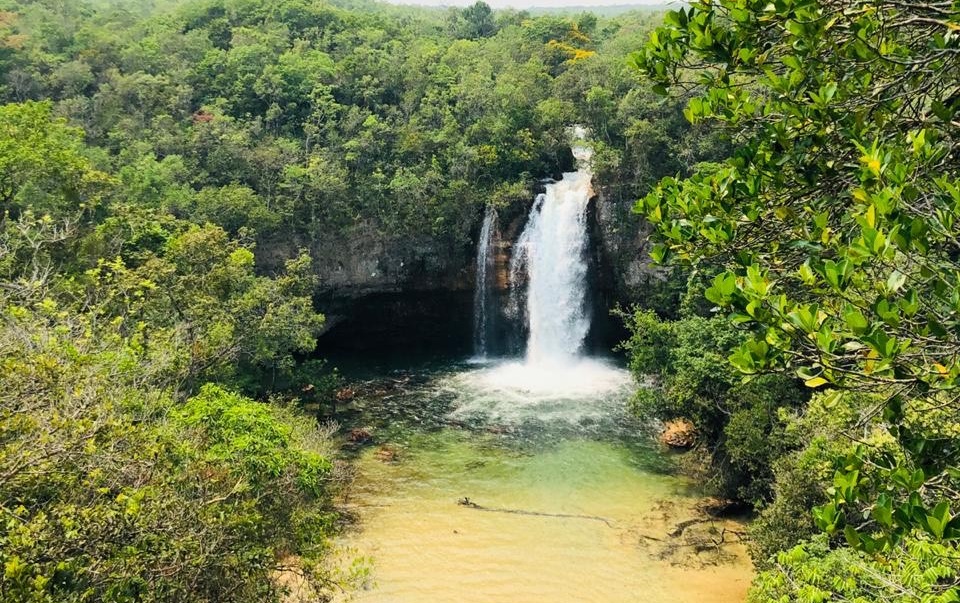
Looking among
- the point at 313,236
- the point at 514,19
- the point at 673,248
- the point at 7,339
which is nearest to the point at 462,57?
the point at 313,236

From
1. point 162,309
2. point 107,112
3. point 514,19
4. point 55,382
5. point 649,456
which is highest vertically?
point 514,19

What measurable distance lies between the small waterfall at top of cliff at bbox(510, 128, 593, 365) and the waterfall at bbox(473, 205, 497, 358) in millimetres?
1045

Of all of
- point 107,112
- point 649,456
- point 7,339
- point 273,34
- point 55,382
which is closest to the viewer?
point 55,382

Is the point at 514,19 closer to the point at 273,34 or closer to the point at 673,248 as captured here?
the point at 273,34

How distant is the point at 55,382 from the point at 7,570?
2.45 meters

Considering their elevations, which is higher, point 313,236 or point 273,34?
point 273,34

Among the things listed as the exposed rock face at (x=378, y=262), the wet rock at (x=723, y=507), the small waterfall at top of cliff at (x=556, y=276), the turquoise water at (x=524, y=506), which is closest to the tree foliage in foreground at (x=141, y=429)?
the turquoise water at (x=524, y=506)

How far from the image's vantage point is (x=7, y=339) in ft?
23.7

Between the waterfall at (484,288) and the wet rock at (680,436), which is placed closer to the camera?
the wet rock at (680,436)

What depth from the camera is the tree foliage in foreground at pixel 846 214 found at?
260 centimetres

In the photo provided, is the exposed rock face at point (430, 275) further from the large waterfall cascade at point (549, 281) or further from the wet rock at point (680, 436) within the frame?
the wet rock at point (680, 436)

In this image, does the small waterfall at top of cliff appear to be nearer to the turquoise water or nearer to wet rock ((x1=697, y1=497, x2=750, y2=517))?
the turquoise water

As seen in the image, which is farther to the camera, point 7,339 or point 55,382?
point 7,339

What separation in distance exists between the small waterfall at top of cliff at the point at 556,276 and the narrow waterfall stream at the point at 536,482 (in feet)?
0.14
